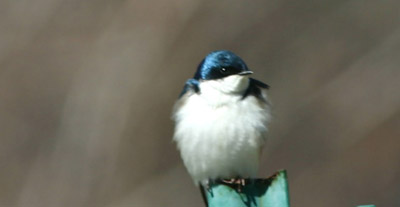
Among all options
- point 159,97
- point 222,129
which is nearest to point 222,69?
point 222,129

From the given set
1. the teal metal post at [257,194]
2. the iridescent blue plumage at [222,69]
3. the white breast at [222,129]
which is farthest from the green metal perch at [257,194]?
the iridescent blue plumage at [222,69]

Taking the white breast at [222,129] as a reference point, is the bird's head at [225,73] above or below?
above

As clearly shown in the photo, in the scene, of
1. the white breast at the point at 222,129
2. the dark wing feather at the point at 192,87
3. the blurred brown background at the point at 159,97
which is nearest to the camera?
the white breast at the point at 222,129

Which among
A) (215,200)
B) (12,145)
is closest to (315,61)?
(12,145)

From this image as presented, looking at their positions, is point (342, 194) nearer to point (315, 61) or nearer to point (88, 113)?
point (315, 61)

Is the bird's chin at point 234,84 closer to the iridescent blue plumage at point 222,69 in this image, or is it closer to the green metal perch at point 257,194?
the iridescent blue plumage at point 222,69

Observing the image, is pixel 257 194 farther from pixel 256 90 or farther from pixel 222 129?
pixel 256 90
